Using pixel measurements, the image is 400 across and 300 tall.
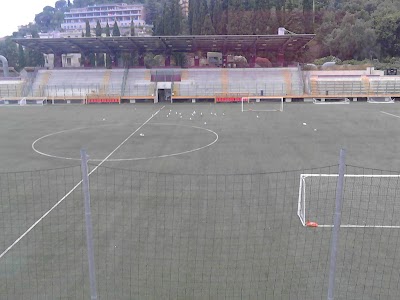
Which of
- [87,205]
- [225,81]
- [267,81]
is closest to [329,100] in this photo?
[267,81]

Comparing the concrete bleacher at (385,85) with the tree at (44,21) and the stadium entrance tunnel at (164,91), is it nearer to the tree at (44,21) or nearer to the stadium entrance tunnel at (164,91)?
the stadium entrance tunnel at (164,91)

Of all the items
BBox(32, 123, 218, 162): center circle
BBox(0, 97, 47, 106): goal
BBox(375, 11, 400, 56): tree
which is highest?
BBox(375, 11, 400, 56): tree

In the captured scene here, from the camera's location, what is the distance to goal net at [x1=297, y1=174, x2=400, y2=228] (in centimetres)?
1062

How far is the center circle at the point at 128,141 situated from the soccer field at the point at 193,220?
0.52 feet

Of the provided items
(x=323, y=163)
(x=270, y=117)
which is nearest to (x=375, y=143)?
(x=323, y=163)

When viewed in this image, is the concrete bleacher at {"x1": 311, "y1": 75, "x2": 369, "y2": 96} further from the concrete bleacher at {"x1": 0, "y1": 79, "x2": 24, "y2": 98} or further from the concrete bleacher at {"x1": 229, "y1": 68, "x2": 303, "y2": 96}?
the concrete bleacher at {"x1": 0, "y1": 79, "x2": 24, "y2": 98}

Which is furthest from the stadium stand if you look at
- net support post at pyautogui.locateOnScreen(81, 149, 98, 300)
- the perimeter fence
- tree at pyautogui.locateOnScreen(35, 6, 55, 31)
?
tree at pyautogui.locateOnScreen(35, 6, 55, 31)

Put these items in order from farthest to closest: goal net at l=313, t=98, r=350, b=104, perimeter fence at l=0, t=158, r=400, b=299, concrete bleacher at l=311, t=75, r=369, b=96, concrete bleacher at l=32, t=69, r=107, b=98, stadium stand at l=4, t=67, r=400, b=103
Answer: concrete bleacher at l=32, t=69, r=107, b=98 → stadium stand at l=4, t=67, r=400, b=103 → concrete bleacher at l=311, t=75, r=369, b=96 → goal net at l=313, t=98, r=350, b=104 → perimeter fence at l=0, t=158, r=400, b=299

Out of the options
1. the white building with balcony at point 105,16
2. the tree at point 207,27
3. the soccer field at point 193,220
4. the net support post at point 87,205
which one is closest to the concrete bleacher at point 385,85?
the soccer field at point 193,220

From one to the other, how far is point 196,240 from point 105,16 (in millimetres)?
166326

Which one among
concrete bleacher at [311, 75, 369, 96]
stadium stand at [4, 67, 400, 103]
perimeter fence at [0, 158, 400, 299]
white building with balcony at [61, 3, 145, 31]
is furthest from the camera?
white building with balcony at [61, 3, 145, 31]

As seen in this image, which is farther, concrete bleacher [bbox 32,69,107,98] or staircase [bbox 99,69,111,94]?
staircase [bbox 99,69,111,94]

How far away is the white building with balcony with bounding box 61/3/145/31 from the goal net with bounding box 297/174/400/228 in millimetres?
141438

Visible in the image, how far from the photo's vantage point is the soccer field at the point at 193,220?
301 inches
